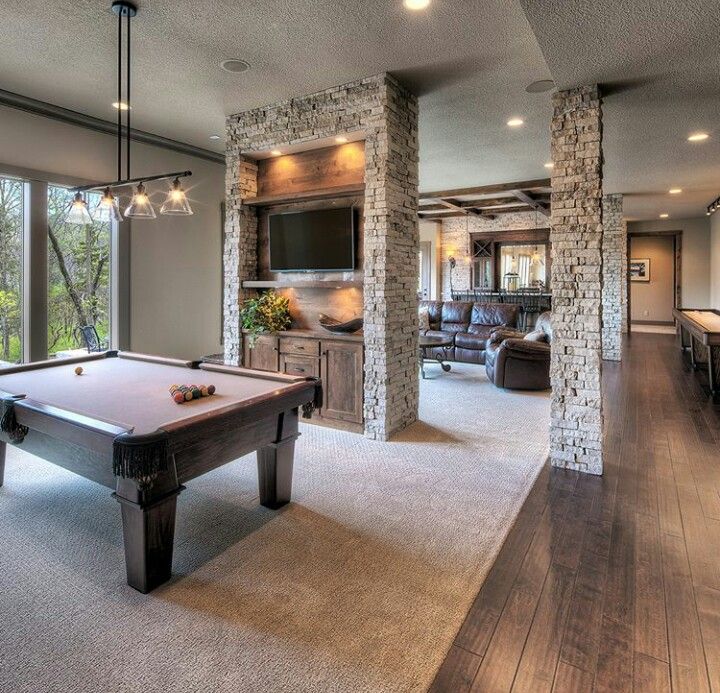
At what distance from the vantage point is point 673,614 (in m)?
2.03

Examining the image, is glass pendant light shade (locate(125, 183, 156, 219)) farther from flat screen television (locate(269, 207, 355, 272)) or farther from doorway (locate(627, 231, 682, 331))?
doorway (locate(627, 231, 682, 331))

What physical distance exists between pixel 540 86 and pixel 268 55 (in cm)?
231

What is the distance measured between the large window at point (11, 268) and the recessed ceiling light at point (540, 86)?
4896 mm

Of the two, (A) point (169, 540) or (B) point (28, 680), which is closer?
(B) point (28, 680)

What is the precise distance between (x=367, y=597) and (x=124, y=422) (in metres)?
1.33

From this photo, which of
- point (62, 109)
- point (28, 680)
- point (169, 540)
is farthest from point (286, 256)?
point (28, 680)

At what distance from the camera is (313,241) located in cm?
481

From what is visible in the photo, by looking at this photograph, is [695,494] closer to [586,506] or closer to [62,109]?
[586,506]

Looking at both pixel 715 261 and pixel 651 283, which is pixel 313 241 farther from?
pixel 651 283

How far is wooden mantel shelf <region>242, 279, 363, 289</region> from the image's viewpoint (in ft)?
15.1

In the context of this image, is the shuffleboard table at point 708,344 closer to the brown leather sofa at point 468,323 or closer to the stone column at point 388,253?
the brown leather sofa at point 468,323

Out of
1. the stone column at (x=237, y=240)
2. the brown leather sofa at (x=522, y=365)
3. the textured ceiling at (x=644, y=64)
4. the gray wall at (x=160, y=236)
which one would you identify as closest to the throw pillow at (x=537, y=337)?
the brown leather sofa at (x=522, y=365)

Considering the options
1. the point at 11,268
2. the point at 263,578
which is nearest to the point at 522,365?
the point at 263,578

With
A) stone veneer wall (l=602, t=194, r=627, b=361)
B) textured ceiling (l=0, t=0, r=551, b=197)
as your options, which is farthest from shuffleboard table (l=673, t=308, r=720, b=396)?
textured ceiling (l=0, t=0, r=551, b=197)
